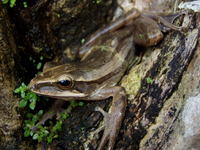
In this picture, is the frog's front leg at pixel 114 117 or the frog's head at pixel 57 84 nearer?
the frog's front leg at pixel 114 117

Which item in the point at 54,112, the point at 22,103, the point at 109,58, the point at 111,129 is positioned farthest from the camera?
the point at 109,58

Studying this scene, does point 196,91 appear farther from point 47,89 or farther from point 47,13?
point 47,13

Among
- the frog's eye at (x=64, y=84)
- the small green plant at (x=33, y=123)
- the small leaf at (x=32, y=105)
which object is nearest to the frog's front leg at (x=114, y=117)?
the frog's eye at (x=64, y=84)

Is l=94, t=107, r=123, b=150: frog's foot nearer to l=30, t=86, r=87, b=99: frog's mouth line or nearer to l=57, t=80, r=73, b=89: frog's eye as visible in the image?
l=30, t=86, r=87, b=99: frog's mouth line

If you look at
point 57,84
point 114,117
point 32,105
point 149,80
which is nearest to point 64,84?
point 57,84

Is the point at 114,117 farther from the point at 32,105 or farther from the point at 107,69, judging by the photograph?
the point at 32,105

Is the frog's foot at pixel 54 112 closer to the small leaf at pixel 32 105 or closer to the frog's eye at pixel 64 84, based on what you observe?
the small leaf at pixel 32 105
